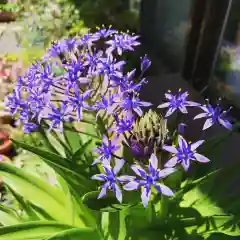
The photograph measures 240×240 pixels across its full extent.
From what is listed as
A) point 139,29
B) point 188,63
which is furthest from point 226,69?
point 139,29

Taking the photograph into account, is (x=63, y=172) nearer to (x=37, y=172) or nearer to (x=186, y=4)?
(x=37, y=172)

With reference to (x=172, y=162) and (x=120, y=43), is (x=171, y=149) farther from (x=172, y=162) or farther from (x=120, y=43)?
(x=120, y=43)

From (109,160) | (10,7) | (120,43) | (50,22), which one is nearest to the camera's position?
(109,160)

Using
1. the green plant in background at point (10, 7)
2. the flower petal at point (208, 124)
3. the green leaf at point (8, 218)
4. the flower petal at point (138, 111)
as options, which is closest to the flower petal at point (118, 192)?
the flower petal at point (138, 111)

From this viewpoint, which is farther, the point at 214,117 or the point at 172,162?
the point at 214,117

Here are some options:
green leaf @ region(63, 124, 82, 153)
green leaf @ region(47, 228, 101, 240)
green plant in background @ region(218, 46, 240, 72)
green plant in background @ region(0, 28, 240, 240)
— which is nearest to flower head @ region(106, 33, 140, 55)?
green plant in background @ region(0, 28, 240, 240)

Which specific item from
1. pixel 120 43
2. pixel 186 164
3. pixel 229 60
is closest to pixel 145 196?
pixel 186 164

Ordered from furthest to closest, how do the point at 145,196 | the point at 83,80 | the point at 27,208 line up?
1. the point at 27,208
2. the point at 83,80
3. the point at 145,196
